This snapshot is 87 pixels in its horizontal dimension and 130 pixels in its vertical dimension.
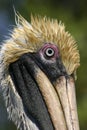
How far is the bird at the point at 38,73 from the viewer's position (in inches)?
315

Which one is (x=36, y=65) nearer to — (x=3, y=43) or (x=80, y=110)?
(x=3, y=43)

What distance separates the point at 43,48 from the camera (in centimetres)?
830

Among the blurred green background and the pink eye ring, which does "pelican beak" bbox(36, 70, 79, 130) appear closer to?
the pink eye ring

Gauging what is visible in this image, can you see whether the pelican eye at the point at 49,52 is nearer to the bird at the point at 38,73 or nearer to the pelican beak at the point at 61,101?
the bird at the point at 38,73

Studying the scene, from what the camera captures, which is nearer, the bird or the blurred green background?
the bird

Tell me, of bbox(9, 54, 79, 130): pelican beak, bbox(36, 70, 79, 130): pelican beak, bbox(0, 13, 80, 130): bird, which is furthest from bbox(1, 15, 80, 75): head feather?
bbox(36, 70, 79, 130): pelican beak

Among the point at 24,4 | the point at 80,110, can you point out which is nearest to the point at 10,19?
the point at 24,4

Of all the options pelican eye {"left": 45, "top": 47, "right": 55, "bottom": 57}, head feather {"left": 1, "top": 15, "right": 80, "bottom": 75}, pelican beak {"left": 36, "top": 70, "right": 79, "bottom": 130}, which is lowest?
pelican beak {"left": 36, "top": 70, "right": 79, "bottom": 130}

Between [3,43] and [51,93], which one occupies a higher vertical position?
[3,43]

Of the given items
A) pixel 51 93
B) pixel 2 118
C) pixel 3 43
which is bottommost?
pixel 2 118

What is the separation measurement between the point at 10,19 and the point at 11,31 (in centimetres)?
991

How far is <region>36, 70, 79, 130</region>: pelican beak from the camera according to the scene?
7.77m

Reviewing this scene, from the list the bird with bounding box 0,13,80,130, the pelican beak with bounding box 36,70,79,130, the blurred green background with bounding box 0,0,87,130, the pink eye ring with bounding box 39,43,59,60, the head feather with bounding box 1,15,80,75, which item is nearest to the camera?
the pelican beak with bounding box 36,70,79,130

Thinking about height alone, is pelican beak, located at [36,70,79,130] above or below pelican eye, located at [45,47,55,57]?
below
